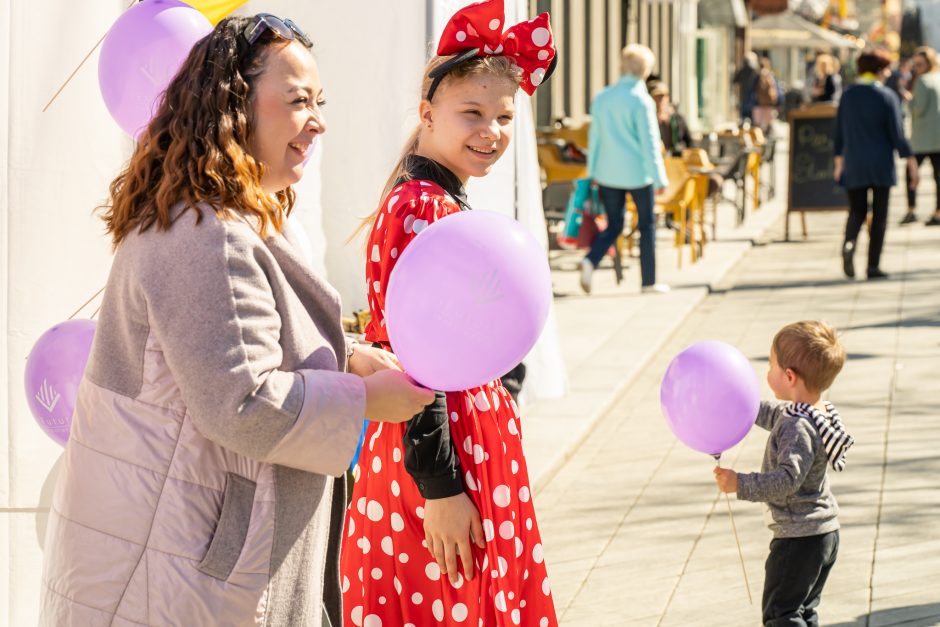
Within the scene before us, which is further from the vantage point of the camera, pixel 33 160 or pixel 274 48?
pixel 33 160

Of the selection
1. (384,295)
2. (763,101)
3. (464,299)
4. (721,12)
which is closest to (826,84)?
(763,101)

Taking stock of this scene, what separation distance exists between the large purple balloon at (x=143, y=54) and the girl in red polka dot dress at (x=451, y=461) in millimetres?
787

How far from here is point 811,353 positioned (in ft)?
12.6

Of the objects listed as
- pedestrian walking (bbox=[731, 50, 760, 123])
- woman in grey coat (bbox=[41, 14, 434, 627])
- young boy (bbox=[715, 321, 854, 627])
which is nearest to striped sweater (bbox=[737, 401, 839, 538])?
young boy (bbox=[715, 321, 854, 627])

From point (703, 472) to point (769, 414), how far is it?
8.59 feet

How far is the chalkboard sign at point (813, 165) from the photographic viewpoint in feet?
49.5

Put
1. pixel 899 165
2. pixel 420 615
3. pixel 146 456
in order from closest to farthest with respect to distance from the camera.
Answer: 1. pixel 146 456
2. pixel 420 615
3. pixel 899 165

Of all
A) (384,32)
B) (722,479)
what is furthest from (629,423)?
(722,479)

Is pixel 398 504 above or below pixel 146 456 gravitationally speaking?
below

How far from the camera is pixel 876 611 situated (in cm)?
Answer: 464

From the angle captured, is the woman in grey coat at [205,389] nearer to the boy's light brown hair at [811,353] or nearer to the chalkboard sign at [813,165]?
the boy's light brown hair at [811,353]

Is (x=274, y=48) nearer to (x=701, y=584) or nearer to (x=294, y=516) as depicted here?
(x=294, y=516)

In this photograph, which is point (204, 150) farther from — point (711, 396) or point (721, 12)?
point (721, 12)

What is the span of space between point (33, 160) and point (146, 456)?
6.44ft
